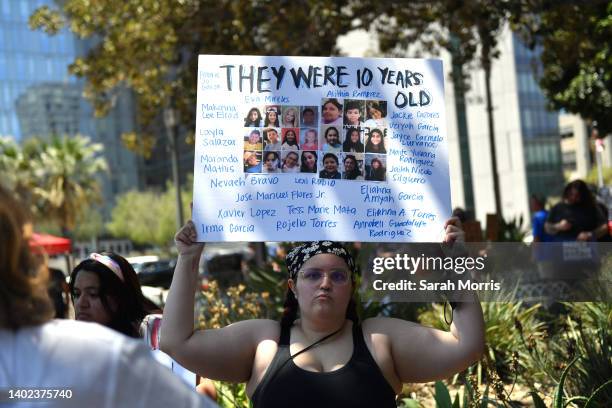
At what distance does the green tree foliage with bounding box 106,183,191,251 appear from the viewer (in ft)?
254

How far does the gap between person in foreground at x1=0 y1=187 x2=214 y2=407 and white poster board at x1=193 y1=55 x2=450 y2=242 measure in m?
1.74

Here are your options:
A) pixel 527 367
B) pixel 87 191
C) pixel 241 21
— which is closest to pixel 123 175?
pixel 87 191

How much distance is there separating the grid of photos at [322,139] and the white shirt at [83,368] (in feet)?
6.48

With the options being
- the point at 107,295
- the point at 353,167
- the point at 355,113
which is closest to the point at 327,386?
the point at 353,167

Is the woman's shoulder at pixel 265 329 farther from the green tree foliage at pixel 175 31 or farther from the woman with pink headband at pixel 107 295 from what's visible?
the green tree foliage at pixel 175 31

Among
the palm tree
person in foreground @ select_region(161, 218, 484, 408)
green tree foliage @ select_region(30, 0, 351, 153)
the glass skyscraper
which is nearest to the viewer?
person in foreground @ select_region(161, 218, 484, 408)

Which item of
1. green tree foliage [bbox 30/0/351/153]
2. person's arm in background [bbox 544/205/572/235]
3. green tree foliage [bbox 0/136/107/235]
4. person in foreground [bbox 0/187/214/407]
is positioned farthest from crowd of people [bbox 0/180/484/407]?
green tree foliage [bbox 0/136/107/235]

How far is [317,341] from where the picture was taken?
3062 mm

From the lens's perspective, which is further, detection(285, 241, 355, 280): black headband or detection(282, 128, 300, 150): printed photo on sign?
detection(282, 128, 300, 150): printed photo on sign

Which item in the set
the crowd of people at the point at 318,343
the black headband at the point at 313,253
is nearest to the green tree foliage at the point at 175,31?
the black headband at the point at 313,253

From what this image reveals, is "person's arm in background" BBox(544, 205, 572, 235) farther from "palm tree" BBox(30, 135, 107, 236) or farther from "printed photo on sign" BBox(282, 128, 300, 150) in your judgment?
"palm tree" BBox(30, 135, 107, 236)

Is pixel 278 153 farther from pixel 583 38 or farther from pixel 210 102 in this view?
pixel 583 38

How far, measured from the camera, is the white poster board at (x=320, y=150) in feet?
11.0

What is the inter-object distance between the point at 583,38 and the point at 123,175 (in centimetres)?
9029
